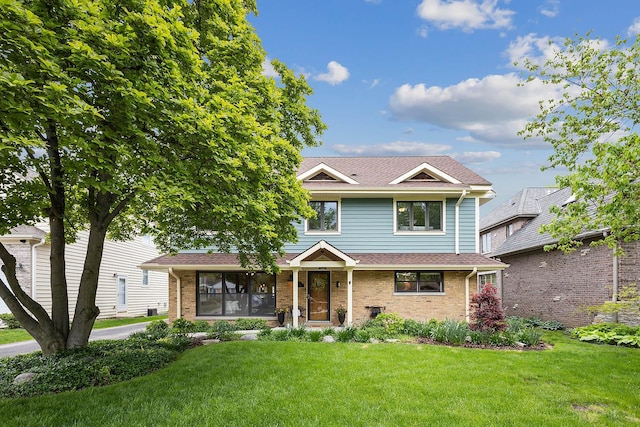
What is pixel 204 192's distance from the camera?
6.47 m

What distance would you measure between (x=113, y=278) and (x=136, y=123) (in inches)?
741

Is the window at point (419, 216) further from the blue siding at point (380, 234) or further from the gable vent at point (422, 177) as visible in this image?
the gable vent at point (422, 177)

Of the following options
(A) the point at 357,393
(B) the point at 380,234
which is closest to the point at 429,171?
(B) the point at 380,234

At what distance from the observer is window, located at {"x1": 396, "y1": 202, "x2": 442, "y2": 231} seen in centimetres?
1517

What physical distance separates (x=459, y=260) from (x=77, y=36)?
13326 millimetres

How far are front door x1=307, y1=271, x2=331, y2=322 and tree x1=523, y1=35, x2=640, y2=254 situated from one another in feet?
28.2

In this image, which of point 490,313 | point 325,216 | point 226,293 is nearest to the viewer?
point 490,313

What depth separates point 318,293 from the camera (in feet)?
49.7

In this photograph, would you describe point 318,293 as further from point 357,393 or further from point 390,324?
point 357,393

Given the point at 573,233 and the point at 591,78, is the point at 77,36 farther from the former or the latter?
the point at 591,78

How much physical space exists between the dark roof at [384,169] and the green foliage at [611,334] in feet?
20.3

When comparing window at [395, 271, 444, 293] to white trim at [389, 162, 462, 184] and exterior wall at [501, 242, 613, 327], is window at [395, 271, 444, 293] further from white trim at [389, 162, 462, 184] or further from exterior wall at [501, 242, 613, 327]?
exterior wall at [501, 242, 613, 327]

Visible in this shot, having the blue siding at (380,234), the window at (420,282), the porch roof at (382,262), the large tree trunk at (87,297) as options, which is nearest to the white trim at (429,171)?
the blue siding at (380,234)

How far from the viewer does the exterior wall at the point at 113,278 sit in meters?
17.0
